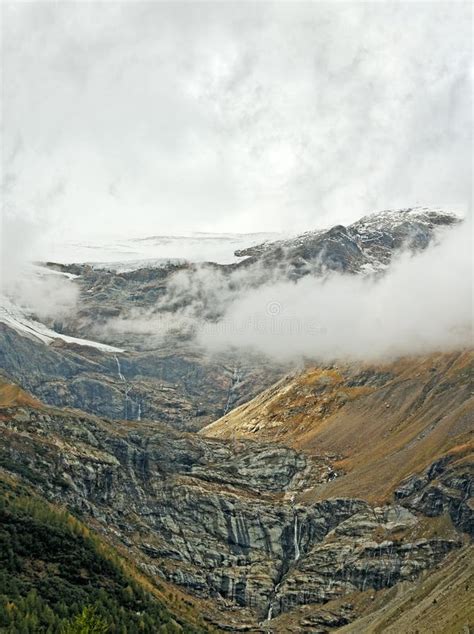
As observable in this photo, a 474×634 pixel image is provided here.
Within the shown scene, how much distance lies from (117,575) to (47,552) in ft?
56.8

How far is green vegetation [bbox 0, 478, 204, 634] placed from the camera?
15975 cm

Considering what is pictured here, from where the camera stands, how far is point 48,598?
172 meters

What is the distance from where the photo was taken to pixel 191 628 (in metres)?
195

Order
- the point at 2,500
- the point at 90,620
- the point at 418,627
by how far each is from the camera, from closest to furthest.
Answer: the point at 90,620, the point at 418,627, the point at 2,500

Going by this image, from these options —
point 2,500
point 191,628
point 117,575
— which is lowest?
point 191,628

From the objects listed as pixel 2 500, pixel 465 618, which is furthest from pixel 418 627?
pixel 2 500

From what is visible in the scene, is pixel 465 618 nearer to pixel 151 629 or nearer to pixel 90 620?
pixel 151 629

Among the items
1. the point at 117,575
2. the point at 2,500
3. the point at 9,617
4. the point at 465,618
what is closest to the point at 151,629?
the point at 117,575

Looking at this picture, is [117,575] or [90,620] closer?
[90,620]

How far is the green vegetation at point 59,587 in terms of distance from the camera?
159750 mm

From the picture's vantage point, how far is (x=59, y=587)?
177 meters

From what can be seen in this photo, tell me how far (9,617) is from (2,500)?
45.6 metres

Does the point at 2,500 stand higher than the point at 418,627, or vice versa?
the point at 2,500

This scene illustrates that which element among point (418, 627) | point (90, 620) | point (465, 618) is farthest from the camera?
point (418, 627)
